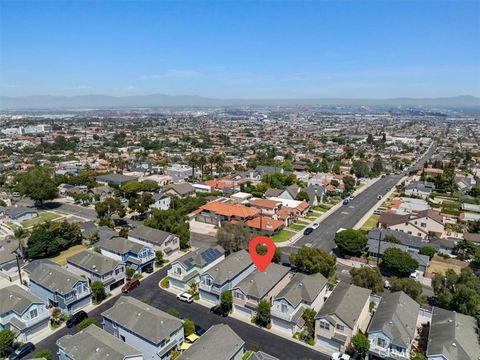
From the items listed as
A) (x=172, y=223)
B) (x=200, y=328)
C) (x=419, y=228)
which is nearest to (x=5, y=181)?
(x=172, y=223)

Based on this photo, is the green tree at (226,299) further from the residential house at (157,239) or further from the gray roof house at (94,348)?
the residential house at (157,239)

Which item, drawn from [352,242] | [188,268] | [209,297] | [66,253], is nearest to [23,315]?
[188,268]

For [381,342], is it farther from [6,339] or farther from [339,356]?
[6,339]

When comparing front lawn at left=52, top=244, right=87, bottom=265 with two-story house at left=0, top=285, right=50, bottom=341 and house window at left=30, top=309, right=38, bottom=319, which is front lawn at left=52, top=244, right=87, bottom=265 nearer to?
two-story house at left=0, top=285, right=50, bottom=341

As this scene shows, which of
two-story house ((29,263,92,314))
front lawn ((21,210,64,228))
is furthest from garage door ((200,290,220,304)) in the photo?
front lawn ((21,210,64,228))

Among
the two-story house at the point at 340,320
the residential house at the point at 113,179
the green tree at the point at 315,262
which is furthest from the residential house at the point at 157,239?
the residential house at the point at 113,179
